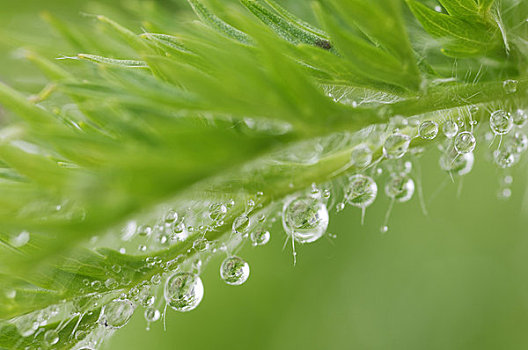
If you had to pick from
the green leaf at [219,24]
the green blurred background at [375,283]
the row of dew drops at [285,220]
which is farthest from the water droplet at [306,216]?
the green blurred background at [375,283]

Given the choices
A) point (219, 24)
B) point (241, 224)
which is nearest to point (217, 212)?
point (241, 224)

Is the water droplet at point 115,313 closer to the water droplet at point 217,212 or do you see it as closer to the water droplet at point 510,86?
the water droplet at point 217,212

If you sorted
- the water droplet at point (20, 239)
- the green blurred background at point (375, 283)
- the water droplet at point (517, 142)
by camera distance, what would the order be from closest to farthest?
the water droplet at point (20, 239), the water droplet at point (517, 142), the green blurred background at point (375, 283)

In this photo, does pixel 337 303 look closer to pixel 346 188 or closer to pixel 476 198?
pixel 476 198

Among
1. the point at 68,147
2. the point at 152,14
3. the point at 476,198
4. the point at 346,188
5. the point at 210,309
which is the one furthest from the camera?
the point at 210,309

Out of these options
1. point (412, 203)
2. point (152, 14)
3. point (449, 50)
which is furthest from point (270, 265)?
point (449, 50)

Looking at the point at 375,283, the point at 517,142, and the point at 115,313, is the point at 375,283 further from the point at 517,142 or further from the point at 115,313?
the point at 115,313
